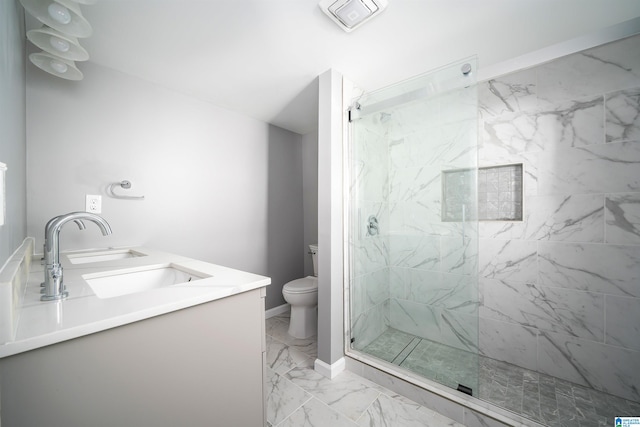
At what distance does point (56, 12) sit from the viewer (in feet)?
3.36

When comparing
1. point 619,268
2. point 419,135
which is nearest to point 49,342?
point 419,135

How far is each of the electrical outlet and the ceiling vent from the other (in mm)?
1903

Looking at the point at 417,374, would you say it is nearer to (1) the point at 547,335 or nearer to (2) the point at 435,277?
(2) the point at 435,277

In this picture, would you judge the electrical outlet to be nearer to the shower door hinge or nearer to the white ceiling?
the white ceiling

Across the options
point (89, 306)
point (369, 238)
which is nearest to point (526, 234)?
point (369, 238)

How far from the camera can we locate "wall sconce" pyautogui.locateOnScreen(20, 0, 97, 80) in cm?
101

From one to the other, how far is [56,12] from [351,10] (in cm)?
130

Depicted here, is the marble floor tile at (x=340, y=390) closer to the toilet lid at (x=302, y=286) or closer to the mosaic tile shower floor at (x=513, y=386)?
the mosaic tile shower floor at (x=513, y=386)

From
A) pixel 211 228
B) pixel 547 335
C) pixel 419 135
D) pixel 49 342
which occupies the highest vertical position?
pixel 419 135

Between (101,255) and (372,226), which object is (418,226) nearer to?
(372,226)

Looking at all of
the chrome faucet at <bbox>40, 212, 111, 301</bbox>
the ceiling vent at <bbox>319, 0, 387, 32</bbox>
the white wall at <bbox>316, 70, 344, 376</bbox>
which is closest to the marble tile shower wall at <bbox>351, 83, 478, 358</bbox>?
the white wall at <bbox>316, 70, 344, 376</bbox>

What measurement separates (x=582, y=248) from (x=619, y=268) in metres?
0.19

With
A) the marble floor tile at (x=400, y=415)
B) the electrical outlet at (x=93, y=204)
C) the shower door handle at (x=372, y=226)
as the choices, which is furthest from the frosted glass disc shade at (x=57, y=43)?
the marble floor tile at (x=400, y=415)

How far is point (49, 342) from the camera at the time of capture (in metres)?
0.58
